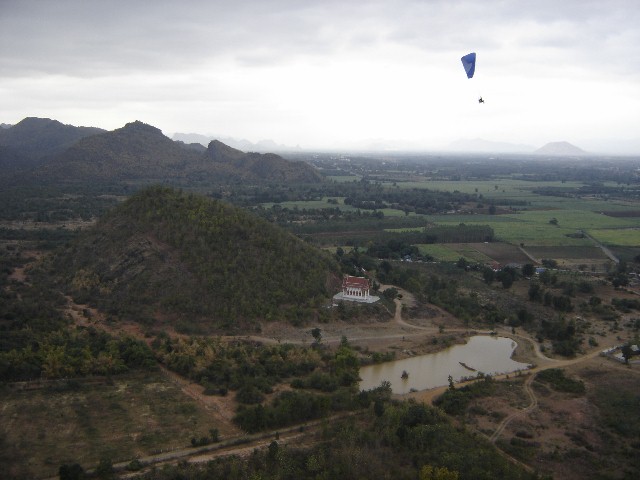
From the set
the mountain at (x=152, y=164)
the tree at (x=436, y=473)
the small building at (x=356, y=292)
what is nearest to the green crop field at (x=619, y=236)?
the small building at (x=356, y=292)

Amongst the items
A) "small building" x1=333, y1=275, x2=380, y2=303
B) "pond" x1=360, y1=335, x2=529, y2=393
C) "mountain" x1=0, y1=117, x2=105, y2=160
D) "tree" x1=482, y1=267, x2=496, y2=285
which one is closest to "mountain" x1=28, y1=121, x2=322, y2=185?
"mountain" x1=0, y1=117, x2=105, y2=160

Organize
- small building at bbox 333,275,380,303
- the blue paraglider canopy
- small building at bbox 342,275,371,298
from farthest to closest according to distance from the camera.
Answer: small building at bbox 342,275,371,298, small building at bbox 333,275,380,303, the blue paraglider canopy

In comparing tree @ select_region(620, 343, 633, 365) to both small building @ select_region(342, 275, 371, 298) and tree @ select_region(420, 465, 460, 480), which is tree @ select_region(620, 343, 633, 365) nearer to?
small building @ select_region(342, 275, 371, 298)

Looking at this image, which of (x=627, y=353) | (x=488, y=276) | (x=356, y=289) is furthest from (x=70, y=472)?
(x=488, y=276)

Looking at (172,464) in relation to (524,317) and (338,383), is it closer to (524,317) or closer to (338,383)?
(338,383)

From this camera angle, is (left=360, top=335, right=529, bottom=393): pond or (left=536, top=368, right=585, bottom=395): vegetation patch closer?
(left=536, top=368, right=585, bottom=395): vegetation patch

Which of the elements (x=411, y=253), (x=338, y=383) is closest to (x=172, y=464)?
(x=338, y=383)

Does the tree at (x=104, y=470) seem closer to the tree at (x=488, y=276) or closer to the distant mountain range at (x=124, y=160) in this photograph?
the tree at (x=488, y=276)
